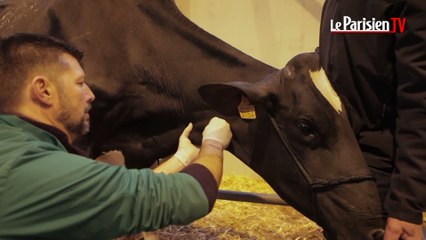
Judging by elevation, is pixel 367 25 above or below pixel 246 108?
above

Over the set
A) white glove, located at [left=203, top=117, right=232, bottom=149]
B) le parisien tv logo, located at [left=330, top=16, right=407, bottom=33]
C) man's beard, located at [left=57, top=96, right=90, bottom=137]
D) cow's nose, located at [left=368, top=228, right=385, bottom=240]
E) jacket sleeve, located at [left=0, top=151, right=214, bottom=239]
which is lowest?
cow's nose, located at [left=368, top=228, right=385, bottom=240]

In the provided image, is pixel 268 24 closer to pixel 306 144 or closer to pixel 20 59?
pixel 306 144

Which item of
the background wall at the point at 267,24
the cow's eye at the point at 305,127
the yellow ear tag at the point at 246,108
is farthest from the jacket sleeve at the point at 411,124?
the background wall at the point at 267,24

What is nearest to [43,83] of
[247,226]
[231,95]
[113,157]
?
[231,95]

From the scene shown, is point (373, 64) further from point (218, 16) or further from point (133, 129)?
point (218, 16)

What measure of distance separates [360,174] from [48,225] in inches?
51.3

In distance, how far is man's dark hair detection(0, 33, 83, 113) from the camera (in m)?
1.42

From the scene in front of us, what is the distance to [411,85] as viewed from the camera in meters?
1.77

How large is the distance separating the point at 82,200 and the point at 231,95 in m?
1.23

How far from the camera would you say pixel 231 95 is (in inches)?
92.4

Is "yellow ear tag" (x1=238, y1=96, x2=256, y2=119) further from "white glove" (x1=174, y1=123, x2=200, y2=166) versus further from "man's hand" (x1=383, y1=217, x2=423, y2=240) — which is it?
"man's hand" (x1=383, y1=217, x2=423, y2=240)

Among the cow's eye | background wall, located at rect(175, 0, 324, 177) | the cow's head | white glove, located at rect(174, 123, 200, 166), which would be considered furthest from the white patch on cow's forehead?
background wall, located at rect(175, 0, 324, 177)

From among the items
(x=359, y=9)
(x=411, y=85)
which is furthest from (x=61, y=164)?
(x=359, y=9)

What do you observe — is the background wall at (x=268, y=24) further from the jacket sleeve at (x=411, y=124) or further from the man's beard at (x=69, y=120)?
the man's beard at (x=69, y=120)
